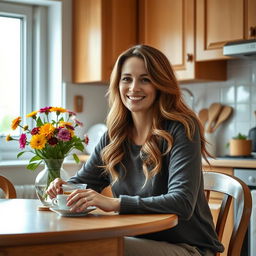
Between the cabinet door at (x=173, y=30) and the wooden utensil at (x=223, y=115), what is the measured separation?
36 centimetres

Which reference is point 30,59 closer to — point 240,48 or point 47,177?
point 240,48

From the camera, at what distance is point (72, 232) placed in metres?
1.40

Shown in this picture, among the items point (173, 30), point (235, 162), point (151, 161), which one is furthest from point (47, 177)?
point (173, 30)

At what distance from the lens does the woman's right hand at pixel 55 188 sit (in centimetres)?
179

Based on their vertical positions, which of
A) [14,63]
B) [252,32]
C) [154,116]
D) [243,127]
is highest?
[252,32]

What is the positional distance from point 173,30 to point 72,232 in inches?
106

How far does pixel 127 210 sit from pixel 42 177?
0.34m

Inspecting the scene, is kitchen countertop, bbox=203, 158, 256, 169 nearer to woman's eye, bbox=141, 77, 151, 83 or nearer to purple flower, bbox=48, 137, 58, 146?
woman's eye, bbox=141, 77, 151, 83

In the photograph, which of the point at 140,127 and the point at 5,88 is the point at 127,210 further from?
the point at 5,88

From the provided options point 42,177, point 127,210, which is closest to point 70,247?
point 127,210

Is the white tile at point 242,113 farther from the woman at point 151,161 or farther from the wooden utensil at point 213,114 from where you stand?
the woman at point 151,161

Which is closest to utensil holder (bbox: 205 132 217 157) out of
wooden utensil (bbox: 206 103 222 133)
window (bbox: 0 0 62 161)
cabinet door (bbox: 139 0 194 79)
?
wooden utensil (bbox: 206 103 222 133)

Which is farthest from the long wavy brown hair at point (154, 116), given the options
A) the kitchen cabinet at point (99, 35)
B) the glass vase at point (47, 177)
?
the kitchen cabinet at point (99, 35)

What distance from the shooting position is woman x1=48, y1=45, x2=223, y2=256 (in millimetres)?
1730
